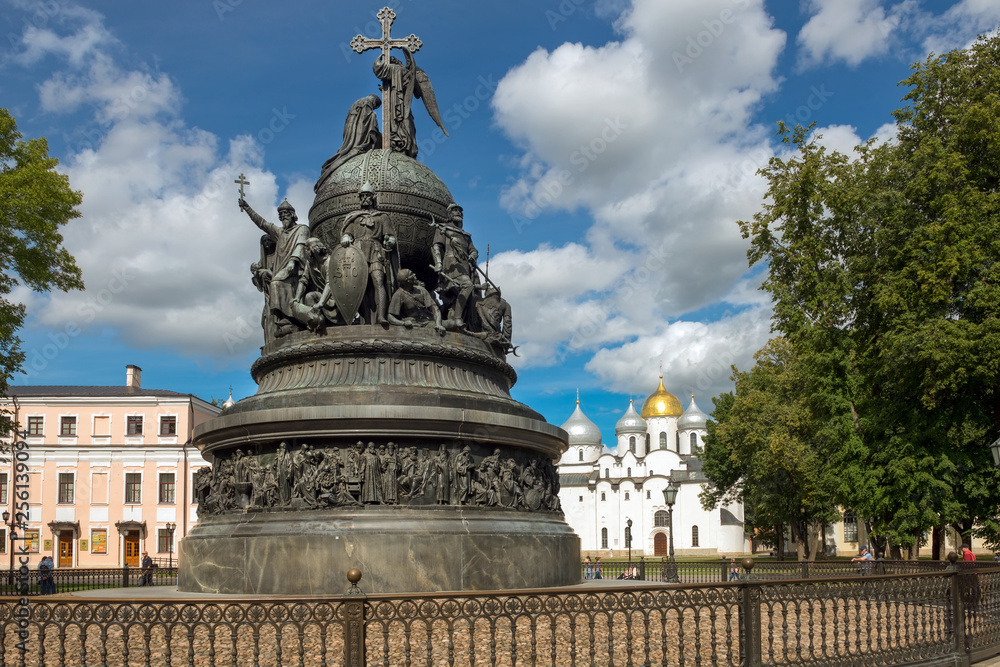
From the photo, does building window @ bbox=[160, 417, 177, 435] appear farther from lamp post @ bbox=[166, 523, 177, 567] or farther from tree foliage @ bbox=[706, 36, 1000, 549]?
tree foliage @ bbox=[706, 36, 1000, 549]

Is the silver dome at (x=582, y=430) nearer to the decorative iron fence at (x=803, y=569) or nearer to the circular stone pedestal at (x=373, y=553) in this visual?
A: the decorative iron fence at (x=803, y=569)

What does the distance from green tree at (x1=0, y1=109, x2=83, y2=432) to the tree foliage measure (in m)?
18.5

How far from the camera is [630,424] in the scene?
10250 centimetres

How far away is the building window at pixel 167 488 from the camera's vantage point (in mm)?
47656

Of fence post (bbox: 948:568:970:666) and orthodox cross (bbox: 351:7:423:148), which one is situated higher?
orthodox cross (bbox: 351:7:423:148)

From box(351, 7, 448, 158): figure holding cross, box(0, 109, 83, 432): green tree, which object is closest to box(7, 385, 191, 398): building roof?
box(0, 109, 83, 432): green tree

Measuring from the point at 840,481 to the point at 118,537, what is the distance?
38058 mm

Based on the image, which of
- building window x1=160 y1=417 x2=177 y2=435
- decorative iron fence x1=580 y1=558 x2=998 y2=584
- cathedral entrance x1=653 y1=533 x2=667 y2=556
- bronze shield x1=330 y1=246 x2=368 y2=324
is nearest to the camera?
bronze shield x1=330 y1=246 x2=368 y2=324

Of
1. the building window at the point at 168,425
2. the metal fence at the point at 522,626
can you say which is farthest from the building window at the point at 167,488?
the metal fence at the point at 522,626

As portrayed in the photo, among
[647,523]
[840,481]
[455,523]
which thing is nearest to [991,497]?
[840,481]

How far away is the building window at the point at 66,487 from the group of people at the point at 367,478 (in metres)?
38.6

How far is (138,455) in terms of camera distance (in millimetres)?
47938

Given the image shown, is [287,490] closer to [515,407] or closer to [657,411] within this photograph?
[515,407]

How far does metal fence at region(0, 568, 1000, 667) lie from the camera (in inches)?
273
